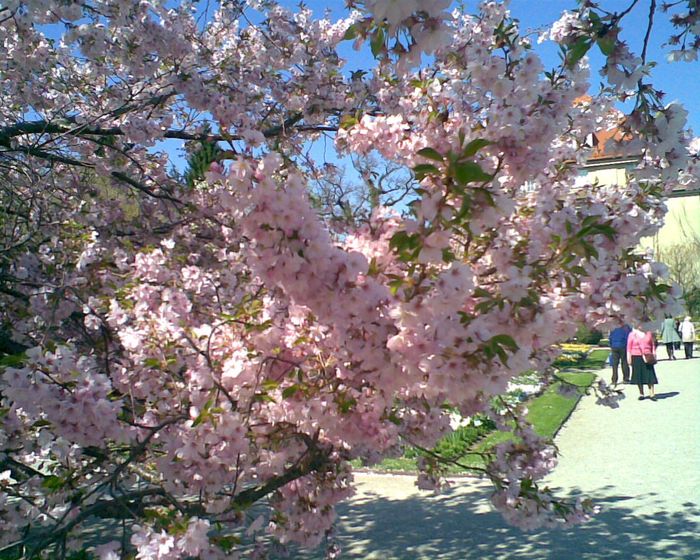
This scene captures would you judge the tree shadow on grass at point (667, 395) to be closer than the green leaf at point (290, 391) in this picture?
No

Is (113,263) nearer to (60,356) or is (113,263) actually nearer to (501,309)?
(60,356)

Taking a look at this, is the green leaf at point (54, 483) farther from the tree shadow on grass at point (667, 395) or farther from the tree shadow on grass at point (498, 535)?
the tree shadow on grass at point (667, 395)

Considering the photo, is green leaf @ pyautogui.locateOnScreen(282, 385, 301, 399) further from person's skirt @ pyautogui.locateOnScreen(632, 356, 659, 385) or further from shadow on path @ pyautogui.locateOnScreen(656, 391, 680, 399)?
shadow on path @ pyautogui.locateOnScreen(656, 391, 680, 399)

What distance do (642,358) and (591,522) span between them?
6580 millimetres

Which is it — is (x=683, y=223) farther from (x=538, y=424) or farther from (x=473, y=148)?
(x=473, y=148)

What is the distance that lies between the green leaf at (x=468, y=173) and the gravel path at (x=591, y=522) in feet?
15.4

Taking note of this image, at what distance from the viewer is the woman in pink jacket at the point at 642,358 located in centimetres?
1171

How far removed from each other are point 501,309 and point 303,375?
0.79m

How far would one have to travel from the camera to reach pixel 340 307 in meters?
1.96

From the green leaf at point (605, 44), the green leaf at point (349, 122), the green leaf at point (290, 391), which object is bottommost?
the green leaf at point (290, 391)

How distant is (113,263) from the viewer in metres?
4.16

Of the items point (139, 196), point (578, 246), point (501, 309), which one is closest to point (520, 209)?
point (578, 246)

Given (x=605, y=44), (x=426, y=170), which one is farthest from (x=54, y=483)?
(x=605, y=44)

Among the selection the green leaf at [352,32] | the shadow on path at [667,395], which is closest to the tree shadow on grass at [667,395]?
the shadow on path at [667,395]
